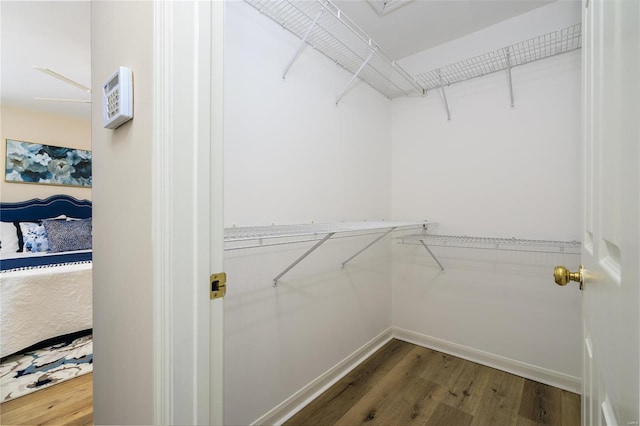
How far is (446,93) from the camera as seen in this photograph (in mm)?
2229

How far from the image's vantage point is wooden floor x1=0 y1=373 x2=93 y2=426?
5.28 ft

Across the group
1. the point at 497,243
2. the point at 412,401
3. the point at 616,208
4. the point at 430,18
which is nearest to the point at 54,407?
the point at 412,401

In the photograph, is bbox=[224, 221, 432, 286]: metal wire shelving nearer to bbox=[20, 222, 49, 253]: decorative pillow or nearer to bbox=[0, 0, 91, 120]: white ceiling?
bbox=[0, 0, 91, 120]: white ceiling

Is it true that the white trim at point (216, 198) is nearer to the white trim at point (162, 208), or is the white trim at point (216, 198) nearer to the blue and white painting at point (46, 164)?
the white trim at point (162, 208)

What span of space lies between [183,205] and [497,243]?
6.52ft

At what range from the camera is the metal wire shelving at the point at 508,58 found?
1.65 metres

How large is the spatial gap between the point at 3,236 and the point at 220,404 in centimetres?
416

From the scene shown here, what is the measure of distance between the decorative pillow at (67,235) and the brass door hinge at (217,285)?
3696 millimetres

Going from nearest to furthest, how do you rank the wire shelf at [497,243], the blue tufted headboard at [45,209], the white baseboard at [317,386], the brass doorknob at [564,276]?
the brass doorknob at [564,276], the white baseboard at [317,386], the wire shelf at [497,243], the blue tufted headboard at [45,209]

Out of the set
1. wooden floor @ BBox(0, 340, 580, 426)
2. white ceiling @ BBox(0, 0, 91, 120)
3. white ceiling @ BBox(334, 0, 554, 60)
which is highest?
white ceiling @ BBox(0, 0, 91, 120)

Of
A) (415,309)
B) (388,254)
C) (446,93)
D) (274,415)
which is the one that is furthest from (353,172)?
(274,415)

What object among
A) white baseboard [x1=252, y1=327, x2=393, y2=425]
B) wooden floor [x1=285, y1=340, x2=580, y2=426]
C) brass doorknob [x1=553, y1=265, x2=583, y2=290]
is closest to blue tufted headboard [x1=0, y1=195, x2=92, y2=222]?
white baseboard [x1=252, y1=327, x2=393, y2=425]

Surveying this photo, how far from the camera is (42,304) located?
2348mm

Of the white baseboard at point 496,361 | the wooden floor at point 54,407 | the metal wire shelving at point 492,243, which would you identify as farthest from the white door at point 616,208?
the wooden floor at point 54,407
